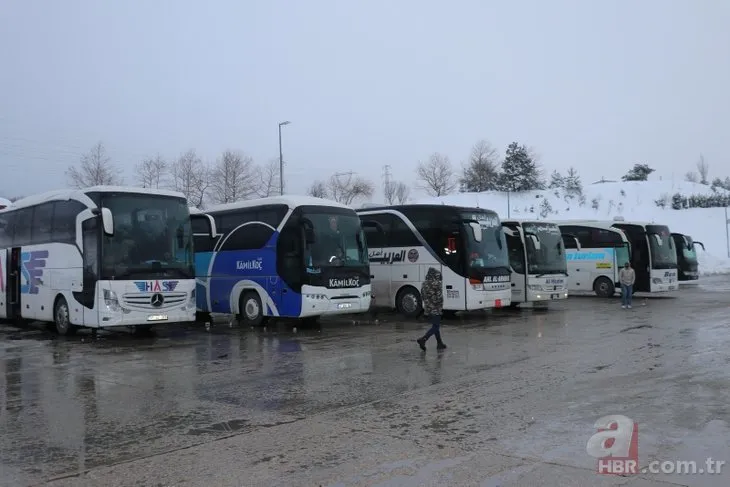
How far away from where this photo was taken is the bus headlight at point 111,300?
580 inches

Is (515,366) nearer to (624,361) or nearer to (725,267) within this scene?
(624,361)

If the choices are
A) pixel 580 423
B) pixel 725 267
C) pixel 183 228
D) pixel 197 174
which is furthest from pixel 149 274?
pixel 725 267

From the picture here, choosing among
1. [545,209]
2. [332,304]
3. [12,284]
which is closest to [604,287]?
[332,304]

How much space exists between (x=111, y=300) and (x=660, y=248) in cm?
2157

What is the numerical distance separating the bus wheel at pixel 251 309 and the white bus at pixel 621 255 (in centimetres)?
1577

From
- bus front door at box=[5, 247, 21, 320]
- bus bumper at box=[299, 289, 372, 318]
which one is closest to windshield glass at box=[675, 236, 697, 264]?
bus bumper at box=[299, 289, 372, 318]

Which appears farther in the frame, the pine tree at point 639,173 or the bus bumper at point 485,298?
the pine tree at point 639,173

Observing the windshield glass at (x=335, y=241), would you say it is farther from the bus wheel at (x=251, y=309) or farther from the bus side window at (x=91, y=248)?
the bus side window at (x=91, y=248)

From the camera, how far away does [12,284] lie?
18562 mm

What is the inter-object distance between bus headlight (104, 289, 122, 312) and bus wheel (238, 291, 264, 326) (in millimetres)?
4085

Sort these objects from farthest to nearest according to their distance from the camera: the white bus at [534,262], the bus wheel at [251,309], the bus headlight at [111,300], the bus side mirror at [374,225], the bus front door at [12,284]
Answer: the white bus at [534,262] < the bus side mirror at [374,225] < the bus front door at [12,284] < the bus wheel at [251,309] < the bus headlight at [111,300]

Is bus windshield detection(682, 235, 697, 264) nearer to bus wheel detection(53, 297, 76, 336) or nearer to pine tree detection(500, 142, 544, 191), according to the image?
bus wheel detection(53, 297, 76, 336)

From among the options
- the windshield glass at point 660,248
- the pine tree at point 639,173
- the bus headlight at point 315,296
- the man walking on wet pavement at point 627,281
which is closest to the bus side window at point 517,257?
the man walking on wet pavement at point 627,281

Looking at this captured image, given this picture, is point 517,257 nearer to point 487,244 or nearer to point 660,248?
point 487,244
